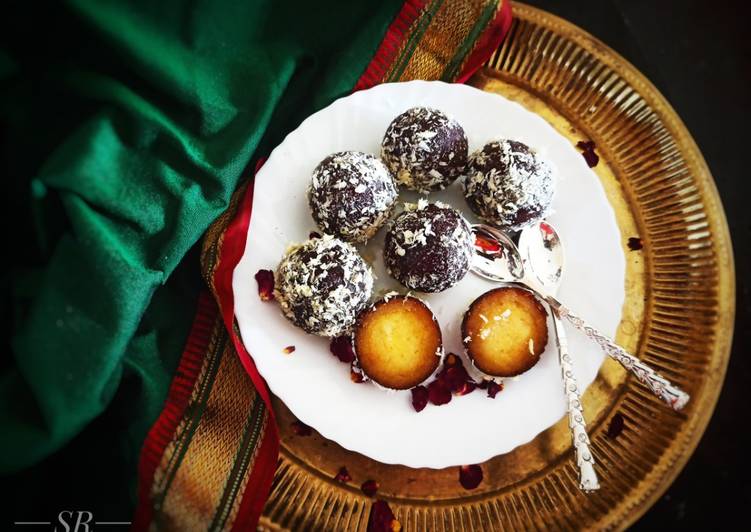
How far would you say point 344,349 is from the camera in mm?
1215

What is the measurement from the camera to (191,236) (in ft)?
3.82

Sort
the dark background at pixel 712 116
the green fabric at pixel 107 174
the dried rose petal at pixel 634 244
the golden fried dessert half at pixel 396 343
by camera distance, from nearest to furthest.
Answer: the green fabric at pixel 107 174
the golden fried dessert half at pixel 396 343
the dried rose petal at pixel 634 244
the dark background at pixel 712 116

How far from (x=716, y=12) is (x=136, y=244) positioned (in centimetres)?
194

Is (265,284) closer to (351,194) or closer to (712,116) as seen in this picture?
(351,194)

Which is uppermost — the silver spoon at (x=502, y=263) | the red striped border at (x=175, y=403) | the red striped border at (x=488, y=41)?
the red striped border at (x=488, y=41)

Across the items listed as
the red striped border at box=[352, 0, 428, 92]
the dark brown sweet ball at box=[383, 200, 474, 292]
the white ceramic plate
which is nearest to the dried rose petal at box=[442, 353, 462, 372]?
the white ceramic plate

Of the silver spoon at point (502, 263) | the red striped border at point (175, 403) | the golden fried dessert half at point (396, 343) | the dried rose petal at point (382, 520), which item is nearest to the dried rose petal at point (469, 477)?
the dried rose petal at point (382, 520)

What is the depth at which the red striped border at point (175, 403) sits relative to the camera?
121 cm

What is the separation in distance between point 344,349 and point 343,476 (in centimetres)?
31

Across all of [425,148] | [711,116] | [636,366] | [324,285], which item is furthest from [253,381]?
[711,116]

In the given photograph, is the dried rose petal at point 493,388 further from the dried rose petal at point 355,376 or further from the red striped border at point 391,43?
the red striped border at point 391,43

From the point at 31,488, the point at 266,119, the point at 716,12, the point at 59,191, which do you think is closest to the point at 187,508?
the point at 31,488

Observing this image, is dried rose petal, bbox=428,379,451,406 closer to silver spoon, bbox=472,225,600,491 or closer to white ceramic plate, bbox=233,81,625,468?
white ceramic plate, bbox=233,81,625,468

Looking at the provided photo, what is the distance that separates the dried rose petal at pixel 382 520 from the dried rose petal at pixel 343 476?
87 mm
